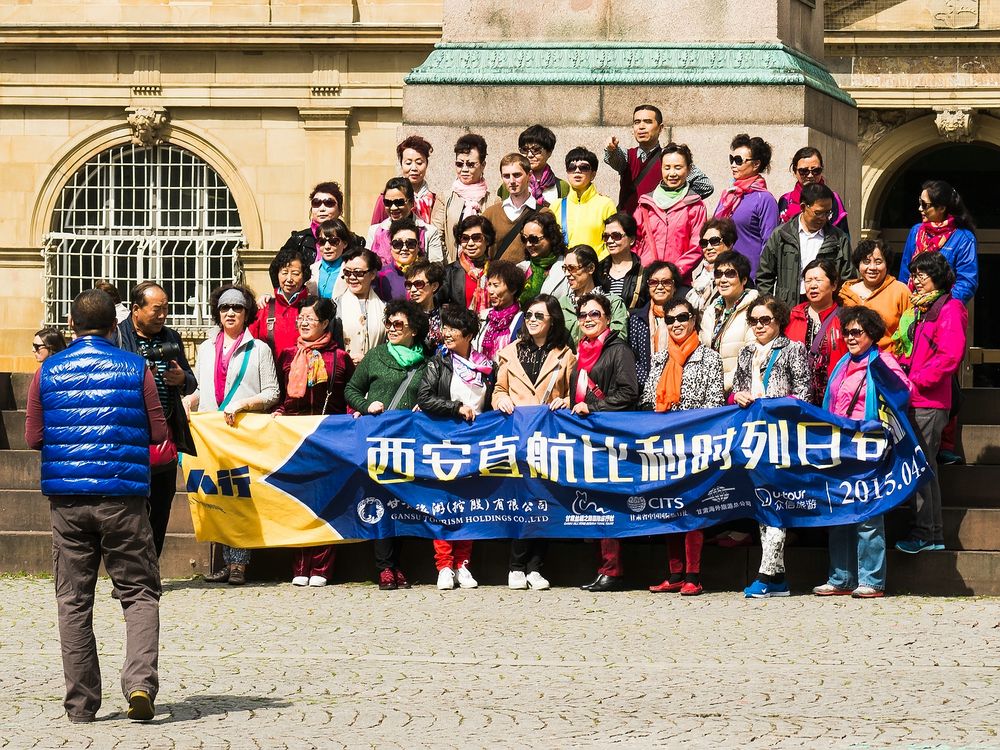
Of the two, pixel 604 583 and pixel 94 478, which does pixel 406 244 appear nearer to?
pixel 604 583

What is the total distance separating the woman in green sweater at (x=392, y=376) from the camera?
13.7 metres

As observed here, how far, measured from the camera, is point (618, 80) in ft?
51.8

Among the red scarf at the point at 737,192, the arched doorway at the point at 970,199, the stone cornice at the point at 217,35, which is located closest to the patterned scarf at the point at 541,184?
the red scarf at the point at 737,192

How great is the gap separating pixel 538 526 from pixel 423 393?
1.03 metres

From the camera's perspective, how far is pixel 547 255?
14.1 metres

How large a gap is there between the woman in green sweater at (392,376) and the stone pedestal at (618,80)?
2.28 m

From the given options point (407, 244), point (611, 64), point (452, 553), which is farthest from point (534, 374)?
point (611, 64)

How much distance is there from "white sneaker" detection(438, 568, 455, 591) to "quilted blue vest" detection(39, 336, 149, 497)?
12.6 ft

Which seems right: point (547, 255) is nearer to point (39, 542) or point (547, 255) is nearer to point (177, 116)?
point (39, 542)

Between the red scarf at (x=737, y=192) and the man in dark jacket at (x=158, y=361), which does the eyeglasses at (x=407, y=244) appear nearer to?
the man in dark jacket at (x=158, y=361)

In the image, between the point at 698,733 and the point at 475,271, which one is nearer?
the point at 698,733

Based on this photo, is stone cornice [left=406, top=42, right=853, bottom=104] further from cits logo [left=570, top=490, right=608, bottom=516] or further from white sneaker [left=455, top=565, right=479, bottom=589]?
white sneaker [left=455, top=565, right=479, bottom=589]

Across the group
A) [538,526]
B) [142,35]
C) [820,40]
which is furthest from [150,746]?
[142,35]

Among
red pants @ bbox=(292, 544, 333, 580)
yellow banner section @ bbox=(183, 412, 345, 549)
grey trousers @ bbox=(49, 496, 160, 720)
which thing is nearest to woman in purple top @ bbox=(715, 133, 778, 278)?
yellow banner section @ bbox=(183, 412, 345, 549)
